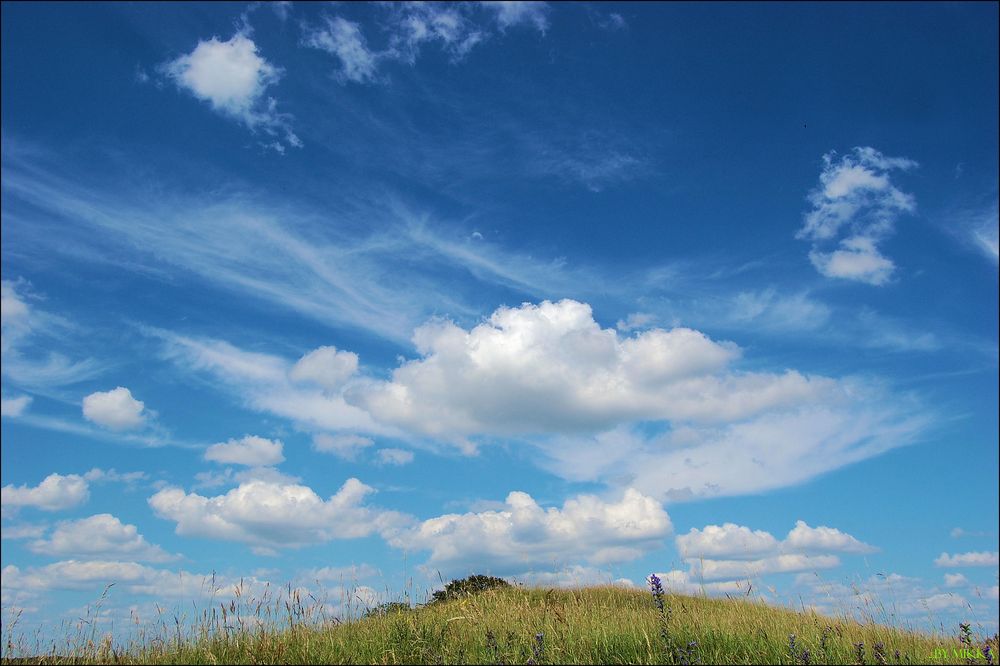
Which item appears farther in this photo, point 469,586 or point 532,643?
point 469,586

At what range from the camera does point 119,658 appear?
11352 millimetres

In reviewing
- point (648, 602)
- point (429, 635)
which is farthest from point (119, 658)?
point (648, 602)

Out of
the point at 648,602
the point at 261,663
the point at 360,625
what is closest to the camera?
the point at 261,663

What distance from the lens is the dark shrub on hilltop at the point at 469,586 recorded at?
22.5m

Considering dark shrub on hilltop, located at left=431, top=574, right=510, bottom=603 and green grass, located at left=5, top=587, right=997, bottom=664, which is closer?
green grass, located at left=5, top=587, right=997, bottom=664

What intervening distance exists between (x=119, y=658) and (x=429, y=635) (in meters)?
5.03

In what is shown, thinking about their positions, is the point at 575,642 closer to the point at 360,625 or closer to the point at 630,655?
the point at 630,655

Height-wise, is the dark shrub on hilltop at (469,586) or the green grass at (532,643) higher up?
the green grass at (532,643)

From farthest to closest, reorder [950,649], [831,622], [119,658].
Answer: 1. [831,622]
2. [950,649]
3. [119,658]

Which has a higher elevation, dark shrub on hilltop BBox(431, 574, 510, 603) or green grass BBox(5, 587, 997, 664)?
green grass BBox(5, 587, 997, 664)

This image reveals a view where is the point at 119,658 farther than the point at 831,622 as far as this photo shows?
No

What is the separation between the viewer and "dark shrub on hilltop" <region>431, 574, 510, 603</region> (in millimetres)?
22461

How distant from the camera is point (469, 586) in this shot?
23578 millimetres

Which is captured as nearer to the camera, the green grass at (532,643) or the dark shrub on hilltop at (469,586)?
the green grass at (532,643)
